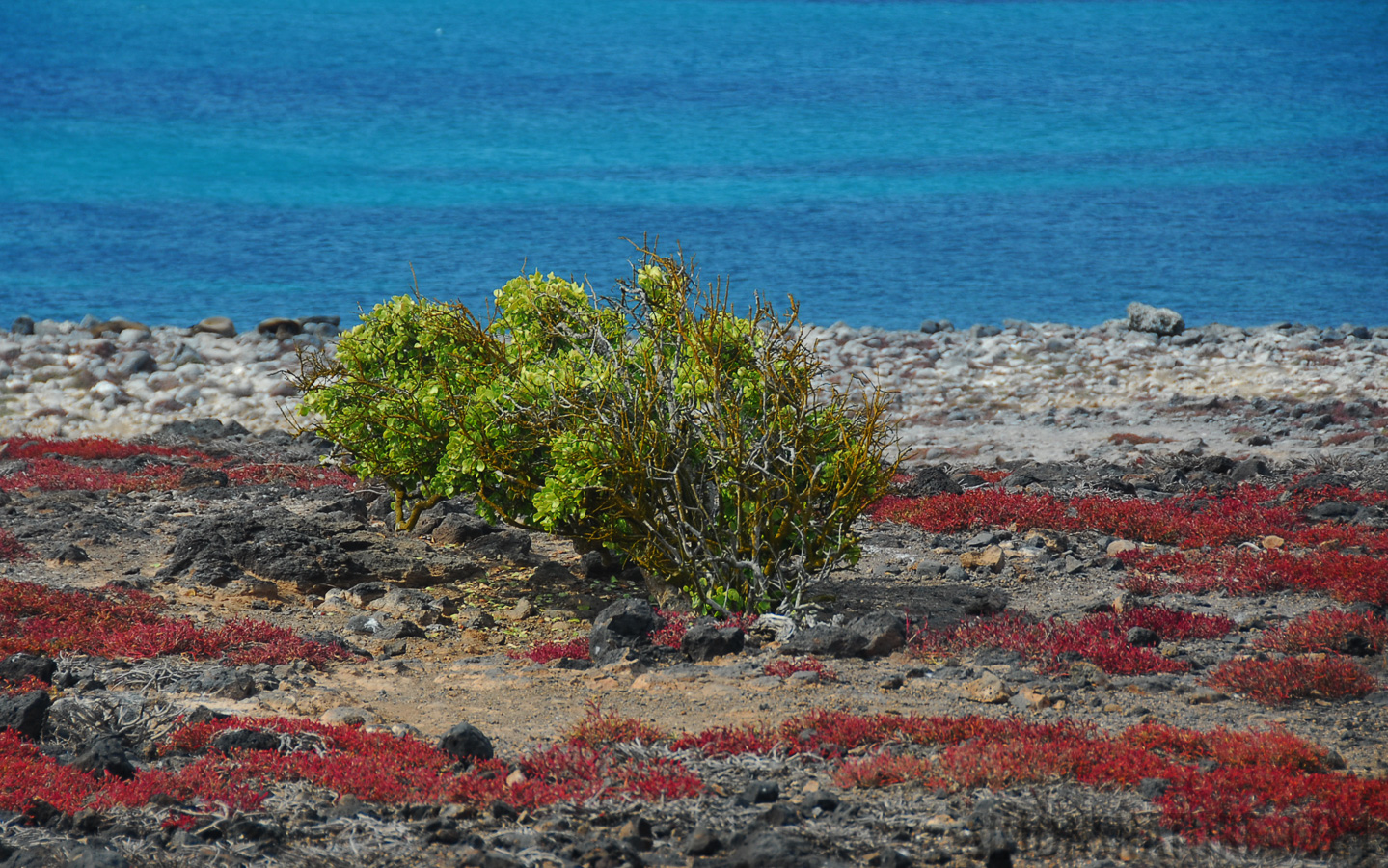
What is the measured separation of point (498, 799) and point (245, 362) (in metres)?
22.6

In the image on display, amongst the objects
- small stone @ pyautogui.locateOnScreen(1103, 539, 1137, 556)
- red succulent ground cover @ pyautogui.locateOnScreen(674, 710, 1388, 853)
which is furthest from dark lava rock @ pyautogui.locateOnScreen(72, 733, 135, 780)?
small stone @ pyautogui.locateOnScreen(1103, 539, 1137, 556)

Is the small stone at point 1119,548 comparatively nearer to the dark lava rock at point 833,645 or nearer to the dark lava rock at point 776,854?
the dark lava rock at point 833,645

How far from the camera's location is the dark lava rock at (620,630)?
9297 mm

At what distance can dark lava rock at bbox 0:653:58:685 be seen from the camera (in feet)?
27.2

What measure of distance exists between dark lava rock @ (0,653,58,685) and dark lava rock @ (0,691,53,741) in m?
0.96

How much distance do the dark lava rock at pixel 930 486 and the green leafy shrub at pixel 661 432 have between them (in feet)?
18.1

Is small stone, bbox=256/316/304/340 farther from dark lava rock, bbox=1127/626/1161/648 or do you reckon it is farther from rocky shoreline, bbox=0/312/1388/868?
dark lava rock, bbox=1127/626/1161/648

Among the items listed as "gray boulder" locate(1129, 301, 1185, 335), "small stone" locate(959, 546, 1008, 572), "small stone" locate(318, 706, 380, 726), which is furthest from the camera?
"gray boulder" locate(1129, 301, 1185, 335)

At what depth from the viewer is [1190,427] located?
66.9 ft

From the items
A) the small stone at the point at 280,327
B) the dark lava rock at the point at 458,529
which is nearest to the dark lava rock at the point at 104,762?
the dark lava rock at the point at 458,529

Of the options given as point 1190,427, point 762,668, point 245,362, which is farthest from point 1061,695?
point 245,362

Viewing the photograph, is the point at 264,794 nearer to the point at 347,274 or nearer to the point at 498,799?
the point at 498,799

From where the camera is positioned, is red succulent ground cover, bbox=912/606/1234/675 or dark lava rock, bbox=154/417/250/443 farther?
dark lava rock, bbox=154/417/250/443

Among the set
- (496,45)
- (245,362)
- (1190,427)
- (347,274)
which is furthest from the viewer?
(496,45)
